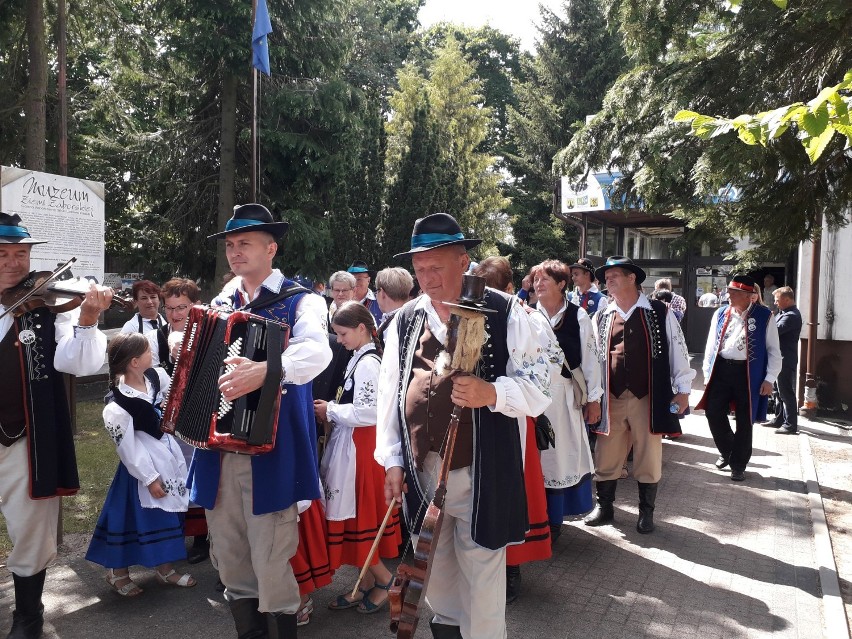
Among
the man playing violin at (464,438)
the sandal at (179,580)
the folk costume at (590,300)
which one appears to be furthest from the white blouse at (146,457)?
the folk costume at (590,300)

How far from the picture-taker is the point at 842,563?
521 cm

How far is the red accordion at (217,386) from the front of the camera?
3.09 meters

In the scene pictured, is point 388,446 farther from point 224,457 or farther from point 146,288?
point 146,288

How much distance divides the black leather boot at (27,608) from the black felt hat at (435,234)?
2723 mm

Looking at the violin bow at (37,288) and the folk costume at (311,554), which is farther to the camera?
the folk costume at (311,554)

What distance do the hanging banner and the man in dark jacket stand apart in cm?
852

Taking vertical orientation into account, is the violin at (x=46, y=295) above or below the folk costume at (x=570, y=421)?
above

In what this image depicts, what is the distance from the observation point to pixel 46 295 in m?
3.72

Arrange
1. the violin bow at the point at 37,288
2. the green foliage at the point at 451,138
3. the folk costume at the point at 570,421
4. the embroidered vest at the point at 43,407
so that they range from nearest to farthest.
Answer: the violin bow at the point at 37,288 → the embroidered vest at the point at 43,407 → the folk costume at the point at 570,421 → the green foliage at the point at 451,138

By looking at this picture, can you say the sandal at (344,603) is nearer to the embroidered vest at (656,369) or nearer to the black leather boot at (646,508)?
the embroidered vest at (656,369)

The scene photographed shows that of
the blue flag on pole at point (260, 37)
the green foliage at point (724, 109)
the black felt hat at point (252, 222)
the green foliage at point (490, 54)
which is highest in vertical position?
the green foliage at point (490, 54)

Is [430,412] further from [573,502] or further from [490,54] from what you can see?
[490,54]

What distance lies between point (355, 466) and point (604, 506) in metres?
2.65

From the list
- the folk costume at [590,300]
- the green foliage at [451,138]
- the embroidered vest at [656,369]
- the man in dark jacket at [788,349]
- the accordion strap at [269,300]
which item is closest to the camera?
the accordion strap at [269,300]
